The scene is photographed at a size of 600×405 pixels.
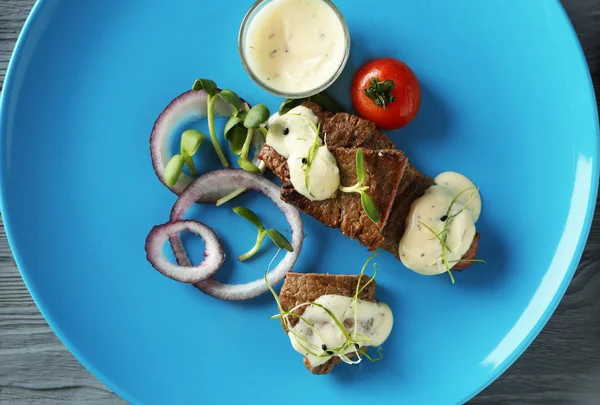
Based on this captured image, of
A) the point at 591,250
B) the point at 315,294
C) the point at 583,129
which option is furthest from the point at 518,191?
the point at 315,294

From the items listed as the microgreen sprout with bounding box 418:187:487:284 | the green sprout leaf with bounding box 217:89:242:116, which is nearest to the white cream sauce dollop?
the green sprout leaf with bounding box 217:89:242:116

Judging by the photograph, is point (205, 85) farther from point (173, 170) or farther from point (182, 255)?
point (182, 255)

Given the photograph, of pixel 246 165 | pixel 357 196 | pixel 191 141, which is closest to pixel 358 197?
pixel 357 196

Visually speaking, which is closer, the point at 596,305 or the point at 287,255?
the point at 287,255

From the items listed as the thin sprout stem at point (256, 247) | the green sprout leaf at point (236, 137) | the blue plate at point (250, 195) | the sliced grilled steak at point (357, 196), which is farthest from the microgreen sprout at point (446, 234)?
the green sprout leaf at point (236, 137)

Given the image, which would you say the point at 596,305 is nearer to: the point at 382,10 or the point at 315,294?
the point at 315,294

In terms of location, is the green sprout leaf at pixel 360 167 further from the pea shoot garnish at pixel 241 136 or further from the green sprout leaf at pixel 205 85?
the green sprout leaf at pixel 205 85

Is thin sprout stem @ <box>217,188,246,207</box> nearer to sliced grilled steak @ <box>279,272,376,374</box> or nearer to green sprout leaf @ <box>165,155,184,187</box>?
green sprout leaf @ <box>165,155,184,187</box>
